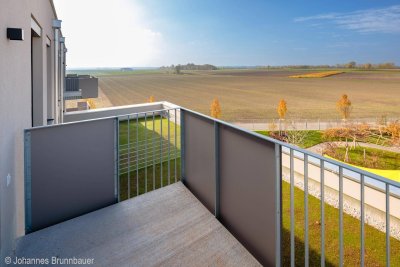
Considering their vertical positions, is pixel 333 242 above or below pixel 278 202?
below

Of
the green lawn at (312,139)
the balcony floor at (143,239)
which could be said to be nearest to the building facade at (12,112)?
the balcony floor at (143,239)

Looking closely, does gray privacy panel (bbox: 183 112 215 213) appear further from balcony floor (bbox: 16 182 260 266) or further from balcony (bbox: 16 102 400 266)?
balcony floor (bbox: 16 182 260 266)

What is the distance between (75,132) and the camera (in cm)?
277

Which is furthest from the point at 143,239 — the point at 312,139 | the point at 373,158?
the point at 312,139

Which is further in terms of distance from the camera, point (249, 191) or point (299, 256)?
point (299, 256)

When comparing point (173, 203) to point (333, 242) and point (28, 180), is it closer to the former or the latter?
point (28, 180)

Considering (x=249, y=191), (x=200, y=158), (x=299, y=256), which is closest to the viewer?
(x=249, y=191)

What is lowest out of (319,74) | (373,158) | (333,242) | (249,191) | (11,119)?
(373,158)

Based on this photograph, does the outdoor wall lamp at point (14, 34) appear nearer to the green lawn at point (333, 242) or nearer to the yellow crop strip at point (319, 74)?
the green lawn at point (333, 242)

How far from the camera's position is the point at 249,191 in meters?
2.27

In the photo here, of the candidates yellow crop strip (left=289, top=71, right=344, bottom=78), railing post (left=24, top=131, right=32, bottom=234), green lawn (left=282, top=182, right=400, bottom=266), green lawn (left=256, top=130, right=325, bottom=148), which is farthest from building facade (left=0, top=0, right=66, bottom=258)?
yellow crop strip (left=289, top=71, right=344, bottom=78)

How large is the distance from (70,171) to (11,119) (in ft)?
2.19

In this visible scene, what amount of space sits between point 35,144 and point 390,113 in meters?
52.7

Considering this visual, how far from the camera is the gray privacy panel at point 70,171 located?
2.59 meters
